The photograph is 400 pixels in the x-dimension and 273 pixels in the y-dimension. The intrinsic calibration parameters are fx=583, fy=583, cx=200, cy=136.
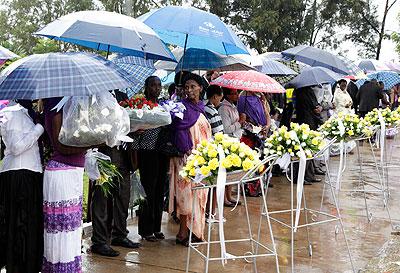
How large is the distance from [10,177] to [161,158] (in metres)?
2.11

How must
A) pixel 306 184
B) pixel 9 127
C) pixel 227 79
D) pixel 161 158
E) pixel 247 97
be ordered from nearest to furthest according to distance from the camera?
1. pixel 9 127
2. pixel 161 158
3. pixel 227 79
4. pixel 247 97
5. pixel 306 184

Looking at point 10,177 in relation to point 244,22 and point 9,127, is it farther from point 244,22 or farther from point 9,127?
point 244,22

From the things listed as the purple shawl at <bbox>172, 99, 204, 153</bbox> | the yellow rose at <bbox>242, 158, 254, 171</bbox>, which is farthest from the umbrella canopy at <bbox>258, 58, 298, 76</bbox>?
the yellow rose at <bbox>242, 158, 254, 171</bbox>

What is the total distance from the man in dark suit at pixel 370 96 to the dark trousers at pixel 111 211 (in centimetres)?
1145

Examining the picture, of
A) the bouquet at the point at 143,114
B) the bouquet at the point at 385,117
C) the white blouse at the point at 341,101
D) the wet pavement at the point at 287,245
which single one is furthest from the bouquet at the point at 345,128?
the white blouse at the point at 341,101

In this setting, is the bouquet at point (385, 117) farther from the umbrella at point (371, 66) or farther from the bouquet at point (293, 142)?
the umbrella at point (371, 66)

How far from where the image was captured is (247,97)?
27.9 ft

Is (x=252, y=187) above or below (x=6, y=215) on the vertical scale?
below

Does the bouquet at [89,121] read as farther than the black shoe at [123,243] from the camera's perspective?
No

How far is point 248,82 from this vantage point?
757 cm

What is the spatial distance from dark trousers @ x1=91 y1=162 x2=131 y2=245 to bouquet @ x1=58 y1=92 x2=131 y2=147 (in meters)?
1.36

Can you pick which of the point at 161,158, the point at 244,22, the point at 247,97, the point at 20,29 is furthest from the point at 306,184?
the point at 20,29

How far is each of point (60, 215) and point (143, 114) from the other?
48.0 inches

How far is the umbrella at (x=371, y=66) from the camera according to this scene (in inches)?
713
